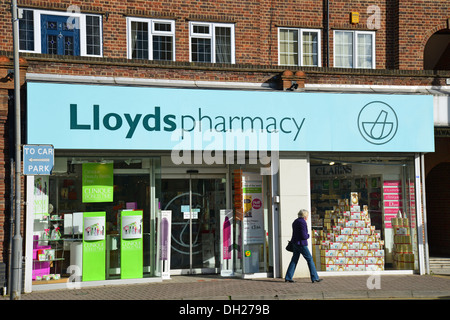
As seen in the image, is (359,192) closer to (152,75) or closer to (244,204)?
(244,204)

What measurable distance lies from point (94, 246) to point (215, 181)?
3824 mm

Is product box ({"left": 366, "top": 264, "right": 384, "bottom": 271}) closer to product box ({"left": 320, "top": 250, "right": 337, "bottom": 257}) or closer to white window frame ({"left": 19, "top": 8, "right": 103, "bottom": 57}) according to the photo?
product box ({"left": 320, "top": 250, "right": 337, "bottom": 257})

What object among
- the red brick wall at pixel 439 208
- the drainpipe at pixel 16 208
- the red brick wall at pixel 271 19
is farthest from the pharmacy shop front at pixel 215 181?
the red brick wall at pixel 439 208

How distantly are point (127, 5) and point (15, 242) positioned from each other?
7.02m

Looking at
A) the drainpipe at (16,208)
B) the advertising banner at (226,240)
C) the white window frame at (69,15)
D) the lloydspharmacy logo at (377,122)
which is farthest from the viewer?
the advertising banner at (226,240)

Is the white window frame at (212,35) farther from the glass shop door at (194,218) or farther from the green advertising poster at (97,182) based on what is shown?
the green advertising poster at (97,182)

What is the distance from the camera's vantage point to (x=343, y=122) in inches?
604

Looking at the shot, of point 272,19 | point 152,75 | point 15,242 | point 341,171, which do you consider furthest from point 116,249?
point 272,19

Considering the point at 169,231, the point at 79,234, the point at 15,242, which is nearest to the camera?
the point at 15,242

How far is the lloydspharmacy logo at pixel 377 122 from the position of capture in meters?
15.5

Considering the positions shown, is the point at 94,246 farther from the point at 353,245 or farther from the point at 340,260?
the point at 353,245

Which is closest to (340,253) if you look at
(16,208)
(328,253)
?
(328,253)

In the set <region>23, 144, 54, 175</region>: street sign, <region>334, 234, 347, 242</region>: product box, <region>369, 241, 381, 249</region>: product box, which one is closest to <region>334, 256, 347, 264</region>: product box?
<region>334, 234, 347, 242</region>: product box

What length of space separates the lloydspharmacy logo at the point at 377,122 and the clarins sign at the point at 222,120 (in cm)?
3
